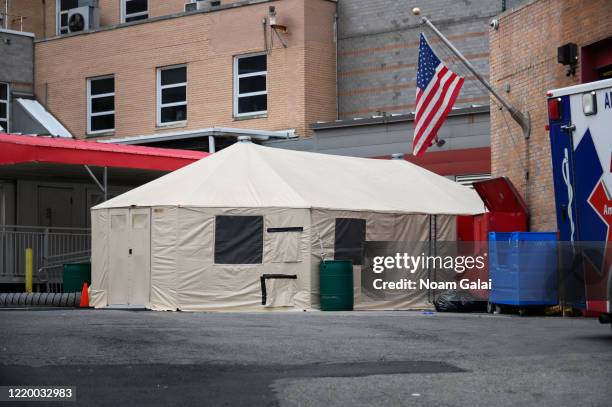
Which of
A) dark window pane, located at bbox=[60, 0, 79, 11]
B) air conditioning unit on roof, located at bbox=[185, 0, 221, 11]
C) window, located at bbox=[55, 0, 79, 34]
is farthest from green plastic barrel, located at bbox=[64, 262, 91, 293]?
dark window pane, located at bbox=[60, 0, 79, 11]

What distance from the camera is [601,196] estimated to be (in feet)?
44.8

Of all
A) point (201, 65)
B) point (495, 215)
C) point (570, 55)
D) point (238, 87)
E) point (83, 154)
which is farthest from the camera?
point (201, 65)

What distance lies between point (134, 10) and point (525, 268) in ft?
76.1

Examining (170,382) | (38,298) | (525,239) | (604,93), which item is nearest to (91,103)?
(38,298)

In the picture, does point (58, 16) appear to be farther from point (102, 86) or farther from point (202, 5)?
point (202, 5)

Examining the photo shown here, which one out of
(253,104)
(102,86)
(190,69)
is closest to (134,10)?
(102,86)

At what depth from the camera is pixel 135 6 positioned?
3947cm

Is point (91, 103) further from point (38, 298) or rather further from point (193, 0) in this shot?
point (38, 298)

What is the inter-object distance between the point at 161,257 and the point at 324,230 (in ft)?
10.7

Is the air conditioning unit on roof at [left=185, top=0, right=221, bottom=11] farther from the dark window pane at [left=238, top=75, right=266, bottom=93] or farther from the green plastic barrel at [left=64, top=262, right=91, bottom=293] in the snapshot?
the green plastic barrel at [left=64, top=262, right=91, bottom=293]

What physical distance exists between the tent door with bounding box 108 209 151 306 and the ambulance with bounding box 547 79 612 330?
35.5 ft

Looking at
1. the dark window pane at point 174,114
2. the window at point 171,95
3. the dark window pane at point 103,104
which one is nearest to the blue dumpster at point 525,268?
the dark window pane at point 174,114

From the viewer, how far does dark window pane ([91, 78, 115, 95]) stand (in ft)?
126

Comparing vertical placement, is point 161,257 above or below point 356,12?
below
